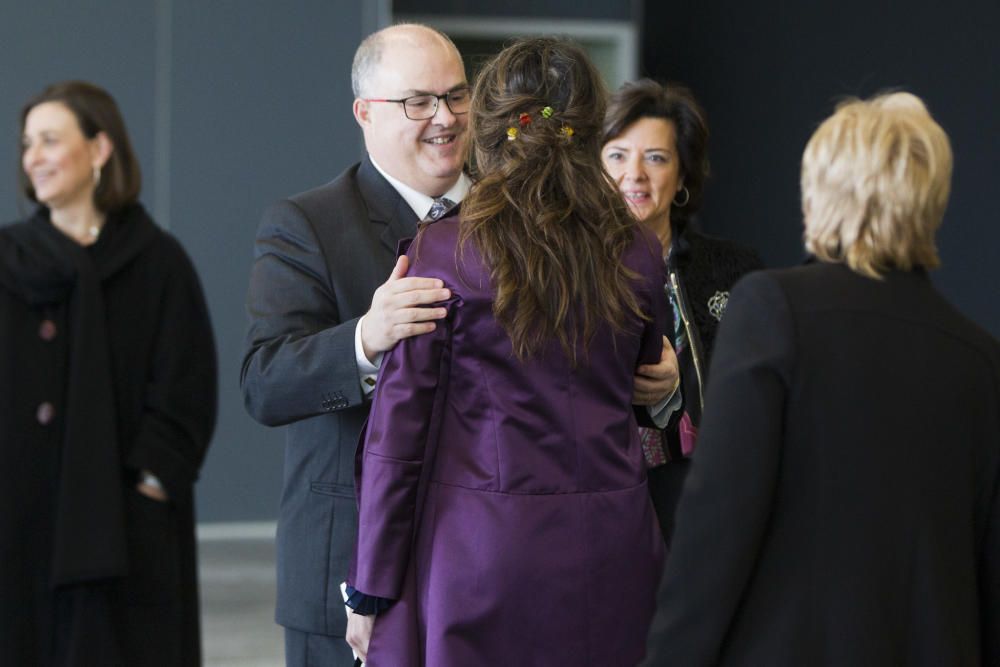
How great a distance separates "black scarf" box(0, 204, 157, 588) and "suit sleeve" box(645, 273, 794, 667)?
180 centimetres

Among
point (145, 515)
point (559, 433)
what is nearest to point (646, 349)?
point (559, 433)

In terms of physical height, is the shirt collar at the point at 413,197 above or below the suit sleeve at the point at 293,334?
above

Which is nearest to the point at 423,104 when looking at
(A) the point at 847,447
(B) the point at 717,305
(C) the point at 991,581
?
(B) the point at 717,305

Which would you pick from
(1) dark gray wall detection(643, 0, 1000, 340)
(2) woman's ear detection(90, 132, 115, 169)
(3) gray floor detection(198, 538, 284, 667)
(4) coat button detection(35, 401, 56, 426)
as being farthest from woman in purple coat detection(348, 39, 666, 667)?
(1) dark gray wall detection(643, 0, 1000, 340)

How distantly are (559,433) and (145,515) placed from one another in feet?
5.27

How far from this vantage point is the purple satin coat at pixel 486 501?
6.97ft

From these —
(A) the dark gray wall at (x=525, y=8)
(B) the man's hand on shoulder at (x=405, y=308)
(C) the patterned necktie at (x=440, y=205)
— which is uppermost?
(A) the dark gray wall at (x=525, y=8)

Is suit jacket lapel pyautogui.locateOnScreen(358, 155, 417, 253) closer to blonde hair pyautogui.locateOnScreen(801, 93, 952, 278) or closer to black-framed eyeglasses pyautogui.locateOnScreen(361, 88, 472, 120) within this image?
black-framed eyeglasses pyautogui.locateOnScreen(361, 88, 472, 120)

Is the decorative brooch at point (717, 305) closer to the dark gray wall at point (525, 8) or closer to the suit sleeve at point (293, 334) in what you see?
the suit sleeve at point (293, 334)

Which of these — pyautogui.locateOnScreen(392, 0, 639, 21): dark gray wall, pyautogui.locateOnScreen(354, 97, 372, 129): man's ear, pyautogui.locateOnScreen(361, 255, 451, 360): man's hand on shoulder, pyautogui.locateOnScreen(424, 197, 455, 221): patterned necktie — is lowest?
pyautogui.locateOnScreen(361, 255, 451, 360): man's hand on shoulder

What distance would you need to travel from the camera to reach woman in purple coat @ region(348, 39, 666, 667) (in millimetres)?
2123

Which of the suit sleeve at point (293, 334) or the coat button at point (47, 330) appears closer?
the suit sleeve at point (293, 334)

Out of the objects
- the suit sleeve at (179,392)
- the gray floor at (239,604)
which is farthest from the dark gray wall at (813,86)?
the suit sleeve at (179,392)

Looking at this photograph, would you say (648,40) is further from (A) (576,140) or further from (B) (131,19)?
(A) (576,140)
